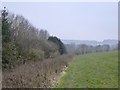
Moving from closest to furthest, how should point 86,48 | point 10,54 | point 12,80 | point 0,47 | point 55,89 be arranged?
point 12,80 < point 55,89 < point 0,47 < point 10,54 < point 86,48

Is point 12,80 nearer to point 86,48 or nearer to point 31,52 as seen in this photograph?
point 31,52

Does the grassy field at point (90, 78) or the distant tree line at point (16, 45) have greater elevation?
the distant tree line at point (16, 45)

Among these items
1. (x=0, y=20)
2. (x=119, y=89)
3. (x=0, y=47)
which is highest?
(x=0, y=20)

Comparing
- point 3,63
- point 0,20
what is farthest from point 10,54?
point 0,20

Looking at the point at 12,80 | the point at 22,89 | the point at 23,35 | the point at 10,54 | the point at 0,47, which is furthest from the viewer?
the point at 23,35

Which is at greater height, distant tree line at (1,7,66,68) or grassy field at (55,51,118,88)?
distant tree line at (1,7,66,68)

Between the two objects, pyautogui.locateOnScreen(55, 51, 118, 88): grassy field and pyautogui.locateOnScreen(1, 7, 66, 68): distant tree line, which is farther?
pyautogui.locateOnScreen(1, 7, 66, 68): distant tree line

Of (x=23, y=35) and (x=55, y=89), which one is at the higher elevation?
(x=23, y=35)

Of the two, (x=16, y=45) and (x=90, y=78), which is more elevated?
(x=16, y=45)

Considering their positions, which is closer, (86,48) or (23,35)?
(23,35)

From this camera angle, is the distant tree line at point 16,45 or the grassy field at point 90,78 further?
the distant tree line at point 16,45

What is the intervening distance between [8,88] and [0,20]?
47.9ft

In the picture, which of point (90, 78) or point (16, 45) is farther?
point (16, 45)

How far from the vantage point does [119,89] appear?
1415 centimetres
